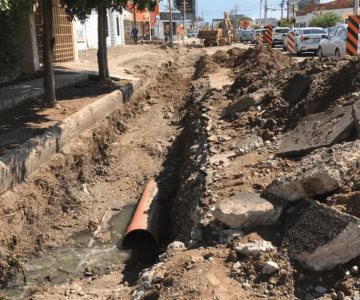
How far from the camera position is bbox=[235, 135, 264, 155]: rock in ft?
24.0

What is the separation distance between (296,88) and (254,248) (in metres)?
5.19

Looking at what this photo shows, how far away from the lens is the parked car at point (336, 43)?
18578 millimetres

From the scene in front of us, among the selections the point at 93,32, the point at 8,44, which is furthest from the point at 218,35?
the point at 8,44

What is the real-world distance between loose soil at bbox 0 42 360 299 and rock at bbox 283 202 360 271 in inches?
3.2

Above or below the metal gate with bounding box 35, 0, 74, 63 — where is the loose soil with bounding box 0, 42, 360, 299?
below

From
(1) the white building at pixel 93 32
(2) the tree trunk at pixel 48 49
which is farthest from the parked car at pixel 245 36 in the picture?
(2) the tree trunk at pixel 48 49

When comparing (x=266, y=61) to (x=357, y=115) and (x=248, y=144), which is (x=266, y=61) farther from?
(x=357, y=115)

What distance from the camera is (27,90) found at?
12.7m

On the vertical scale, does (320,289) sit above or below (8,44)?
below

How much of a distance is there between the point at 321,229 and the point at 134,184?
5.69 m

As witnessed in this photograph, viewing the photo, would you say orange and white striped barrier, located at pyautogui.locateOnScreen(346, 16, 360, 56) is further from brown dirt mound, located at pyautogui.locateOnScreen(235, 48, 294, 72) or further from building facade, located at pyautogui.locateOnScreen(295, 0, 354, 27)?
building facade, located at pyautogui.locateOnScreen(295, 0, 354, 27)

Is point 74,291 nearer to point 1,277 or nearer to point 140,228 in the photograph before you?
point 1,277

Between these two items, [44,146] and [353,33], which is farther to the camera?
[353,33]

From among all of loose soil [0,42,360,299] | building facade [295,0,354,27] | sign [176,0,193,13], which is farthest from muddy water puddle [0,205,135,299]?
sign [176,0,193,13]
